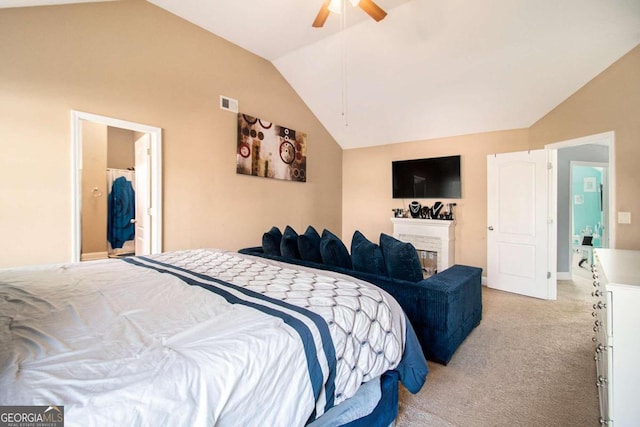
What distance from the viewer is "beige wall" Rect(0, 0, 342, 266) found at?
2338mm

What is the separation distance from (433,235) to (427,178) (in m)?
1.00

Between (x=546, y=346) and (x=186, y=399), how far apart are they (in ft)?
9.53

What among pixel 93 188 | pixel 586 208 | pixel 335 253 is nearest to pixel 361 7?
pixel 335 253

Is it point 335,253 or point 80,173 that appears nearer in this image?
point 335,253

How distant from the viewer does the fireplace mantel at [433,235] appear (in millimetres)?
4438

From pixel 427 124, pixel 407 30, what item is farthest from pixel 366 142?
pixel 407 30

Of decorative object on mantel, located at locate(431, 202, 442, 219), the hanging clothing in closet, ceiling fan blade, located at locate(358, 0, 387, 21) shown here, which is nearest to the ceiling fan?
ceiling fan blade, located at locate(358, 0, 387, 21)

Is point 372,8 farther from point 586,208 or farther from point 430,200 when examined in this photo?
point 586,208

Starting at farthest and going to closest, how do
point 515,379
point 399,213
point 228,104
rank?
point 399,213 < point 228,104 < point 515,379

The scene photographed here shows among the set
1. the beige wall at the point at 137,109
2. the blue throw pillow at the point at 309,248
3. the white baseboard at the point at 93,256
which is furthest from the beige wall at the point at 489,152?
the white baseboard at the point at 93,256

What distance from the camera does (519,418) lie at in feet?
5.08

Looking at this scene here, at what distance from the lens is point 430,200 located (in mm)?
4828

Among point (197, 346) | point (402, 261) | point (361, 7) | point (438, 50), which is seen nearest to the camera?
point (197, 346)

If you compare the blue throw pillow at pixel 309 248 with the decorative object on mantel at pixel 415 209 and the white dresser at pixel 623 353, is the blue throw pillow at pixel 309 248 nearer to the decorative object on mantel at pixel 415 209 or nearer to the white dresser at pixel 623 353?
the white dresser at pixel 623 353
